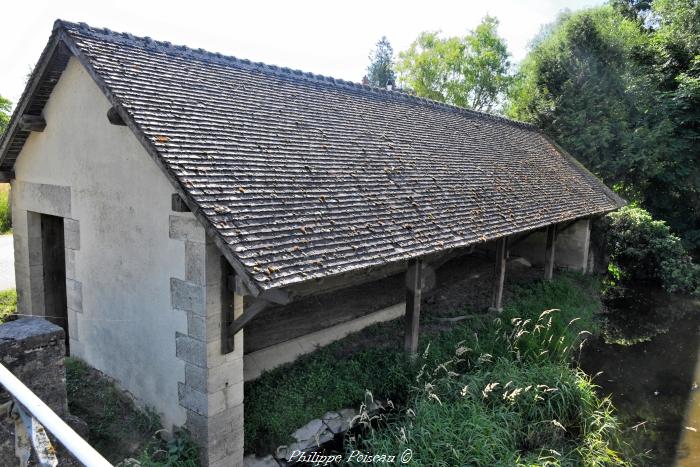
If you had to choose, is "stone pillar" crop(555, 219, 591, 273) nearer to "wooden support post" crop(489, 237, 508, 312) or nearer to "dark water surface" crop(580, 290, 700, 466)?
"dark water surface" crop(580, 290, 700, 466)

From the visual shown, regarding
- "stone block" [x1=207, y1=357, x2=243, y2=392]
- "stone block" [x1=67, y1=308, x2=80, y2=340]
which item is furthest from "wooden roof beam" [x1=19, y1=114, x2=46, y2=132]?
"stone block" [x1=207, y1=357, x2=243, y2=392]

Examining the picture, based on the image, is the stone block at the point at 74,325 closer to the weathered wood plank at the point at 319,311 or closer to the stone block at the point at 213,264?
the weathered wood plank at the point at 319,311

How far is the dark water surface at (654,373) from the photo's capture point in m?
6.02

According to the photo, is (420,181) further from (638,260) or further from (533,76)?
(533,76)

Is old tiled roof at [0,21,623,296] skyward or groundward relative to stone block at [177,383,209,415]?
skyward

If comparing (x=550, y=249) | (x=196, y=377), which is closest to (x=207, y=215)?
(x=196, y=377)

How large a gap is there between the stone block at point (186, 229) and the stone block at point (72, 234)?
6.18ft

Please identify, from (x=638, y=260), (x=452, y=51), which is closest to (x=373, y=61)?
(x=452, y=51)

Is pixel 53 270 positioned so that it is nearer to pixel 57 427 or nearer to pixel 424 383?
pixel 424 383

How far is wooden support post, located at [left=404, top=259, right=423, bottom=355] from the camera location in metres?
6.19

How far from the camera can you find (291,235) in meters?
4.52

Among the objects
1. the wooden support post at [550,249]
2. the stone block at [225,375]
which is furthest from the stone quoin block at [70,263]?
the wooden support post at [550,249]

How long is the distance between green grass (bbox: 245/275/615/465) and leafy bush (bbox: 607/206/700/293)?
274 inches

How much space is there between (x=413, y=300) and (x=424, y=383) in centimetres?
104
